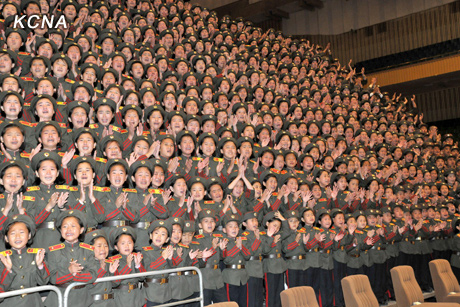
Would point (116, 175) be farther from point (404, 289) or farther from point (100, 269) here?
point (404, 289)

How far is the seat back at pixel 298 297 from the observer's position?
381 cm

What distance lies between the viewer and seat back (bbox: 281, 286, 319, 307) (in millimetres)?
3811

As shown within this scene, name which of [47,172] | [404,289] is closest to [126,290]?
[47,172]

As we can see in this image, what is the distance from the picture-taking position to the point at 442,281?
551cm

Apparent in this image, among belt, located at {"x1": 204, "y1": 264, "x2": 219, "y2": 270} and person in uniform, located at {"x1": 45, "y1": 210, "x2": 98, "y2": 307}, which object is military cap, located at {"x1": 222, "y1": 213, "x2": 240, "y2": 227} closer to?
belt, located at {"x1": 204, "y1": 264, "x2": 219, "y2": 270}

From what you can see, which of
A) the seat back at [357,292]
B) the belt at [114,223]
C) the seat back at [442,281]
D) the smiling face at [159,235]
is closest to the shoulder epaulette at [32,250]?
the belt at [114,223]

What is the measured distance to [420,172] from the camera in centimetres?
914

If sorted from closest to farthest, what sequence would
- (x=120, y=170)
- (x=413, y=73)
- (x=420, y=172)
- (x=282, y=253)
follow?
(x=120, y=170) < (x=282, y=253) < (x=420, y=172) < (x=413, y=73)

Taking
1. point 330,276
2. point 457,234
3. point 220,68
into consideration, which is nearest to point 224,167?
point 330,276

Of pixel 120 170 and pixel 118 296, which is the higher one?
pixel 120 170

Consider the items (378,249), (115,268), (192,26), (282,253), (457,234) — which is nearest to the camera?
(115,268)

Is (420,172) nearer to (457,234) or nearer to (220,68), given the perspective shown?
(457,234)

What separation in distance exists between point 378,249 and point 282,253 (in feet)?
6.00

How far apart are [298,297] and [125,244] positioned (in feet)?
4.83
